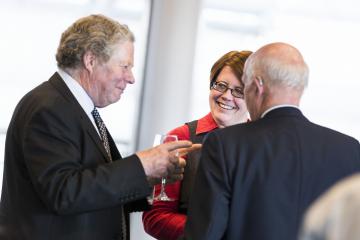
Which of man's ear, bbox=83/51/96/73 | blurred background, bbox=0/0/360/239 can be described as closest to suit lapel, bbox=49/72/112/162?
man's ear, bbox=83/51/96/73

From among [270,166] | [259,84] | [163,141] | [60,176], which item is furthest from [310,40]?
[60,176]

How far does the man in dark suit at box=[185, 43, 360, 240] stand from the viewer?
81.3 inches

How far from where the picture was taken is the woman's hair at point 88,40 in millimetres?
2375

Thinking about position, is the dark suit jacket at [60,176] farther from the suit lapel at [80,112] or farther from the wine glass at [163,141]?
the wine glass at [163,141]

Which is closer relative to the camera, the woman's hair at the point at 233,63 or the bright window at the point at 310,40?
the woman's hair at the point at 233,63

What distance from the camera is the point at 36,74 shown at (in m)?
4.28

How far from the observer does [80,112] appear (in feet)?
7.61

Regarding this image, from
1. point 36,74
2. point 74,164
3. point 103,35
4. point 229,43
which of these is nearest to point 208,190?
point 74,164

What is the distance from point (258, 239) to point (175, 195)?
29.7 inches

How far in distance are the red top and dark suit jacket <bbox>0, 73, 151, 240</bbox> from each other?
1.18 ft

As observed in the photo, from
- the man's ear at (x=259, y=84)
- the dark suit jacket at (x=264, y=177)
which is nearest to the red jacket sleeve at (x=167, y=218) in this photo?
the dark suit jacket at (x=264, y=177)

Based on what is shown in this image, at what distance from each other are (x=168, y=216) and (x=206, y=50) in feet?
7.65

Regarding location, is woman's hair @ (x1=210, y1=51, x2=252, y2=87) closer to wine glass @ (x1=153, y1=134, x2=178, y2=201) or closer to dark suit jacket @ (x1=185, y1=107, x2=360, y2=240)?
wine glass @ (x1=153, y1=134, x2=178, y2=201)

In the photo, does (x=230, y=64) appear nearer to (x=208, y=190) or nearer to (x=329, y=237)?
(x=208, y=190)
